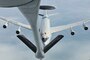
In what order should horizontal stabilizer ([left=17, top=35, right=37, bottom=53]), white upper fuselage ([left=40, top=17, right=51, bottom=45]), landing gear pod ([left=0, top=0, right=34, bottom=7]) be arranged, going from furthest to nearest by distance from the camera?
white upper fuselage ([left=40, top=17, right=51, bottom=45]) < horizontal stabilizer ([left=17, top=35, right=37, bottom=53]) < landing gear pod ([left=0, top=0, right=34, bottom=7])

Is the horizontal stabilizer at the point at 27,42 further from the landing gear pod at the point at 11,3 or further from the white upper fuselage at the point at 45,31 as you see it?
the landing gear pod at the point at 11,3

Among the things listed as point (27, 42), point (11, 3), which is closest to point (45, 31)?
point (27, 42)

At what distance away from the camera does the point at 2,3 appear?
666 inches

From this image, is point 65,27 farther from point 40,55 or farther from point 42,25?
point 40,55

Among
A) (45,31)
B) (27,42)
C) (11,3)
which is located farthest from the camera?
(45,31)

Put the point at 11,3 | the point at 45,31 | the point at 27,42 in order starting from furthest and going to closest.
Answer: the point at 45,31
the point at 27,42
the point at 11,3

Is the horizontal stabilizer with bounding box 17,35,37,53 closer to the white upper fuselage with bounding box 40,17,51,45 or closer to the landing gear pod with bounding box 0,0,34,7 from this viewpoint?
the white upper fuselage with bounding box 40,17,51,45

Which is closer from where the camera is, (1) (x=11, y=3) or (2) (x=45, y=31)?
(1) (x=11, y=3)

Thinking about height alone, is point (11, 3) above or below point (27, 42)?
above

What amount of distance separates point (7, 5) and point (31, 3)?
2140 millimetres

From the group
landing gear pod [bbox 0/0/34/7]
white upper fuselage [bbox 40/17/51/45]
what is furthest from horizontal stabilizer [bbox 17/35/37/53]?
landing gear pod [bbox 0/0/34/7]

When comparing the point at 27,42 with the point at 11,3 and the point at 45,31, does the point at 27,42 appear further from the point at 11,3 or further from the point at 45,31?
the point at 11,3

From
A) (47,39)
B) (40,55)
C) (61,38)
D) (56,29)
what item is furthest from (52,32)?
(40,55)

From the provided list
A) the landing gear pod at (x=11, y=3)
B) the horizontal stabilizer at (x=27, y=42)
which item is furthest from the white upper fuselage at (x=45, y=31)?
the landing gear pod at (x=11, y=3)
